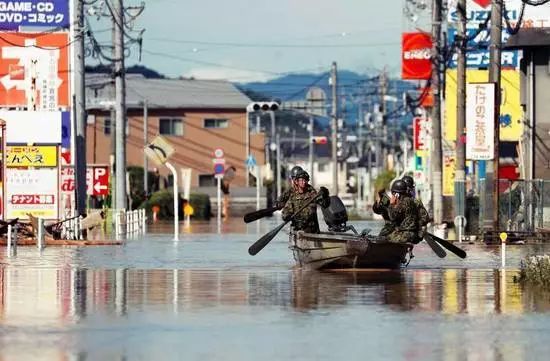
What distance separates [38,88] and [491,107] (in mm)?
15449

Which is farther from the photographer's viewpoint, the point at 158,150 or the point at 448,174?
the point at 448,174

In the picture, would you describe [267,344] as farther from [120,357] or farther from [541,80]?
[541,80]

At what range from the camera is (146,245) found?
3728cm

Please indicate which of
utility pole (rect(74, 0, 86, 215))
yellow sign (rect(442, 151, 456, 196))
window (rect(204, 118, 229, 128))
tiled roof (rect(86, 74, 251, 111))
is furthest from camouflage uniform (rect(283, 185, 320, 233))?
window (rect(204, 118, 229, 128))

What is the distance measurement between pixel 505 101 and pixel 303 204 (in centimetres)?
3566

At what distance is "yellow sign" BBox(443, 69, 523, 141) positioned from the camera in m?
59.9

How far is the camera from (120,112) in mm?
51062

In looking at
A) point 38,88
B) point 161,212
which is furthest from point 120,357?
point 161,212

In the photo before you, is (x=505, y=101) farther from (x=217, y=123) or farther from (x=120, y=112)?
(x=217, y=123)

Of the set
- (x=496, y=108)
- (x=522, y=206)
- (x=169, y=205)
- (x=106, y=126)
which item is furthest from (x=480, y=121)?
(x=106, y=126)

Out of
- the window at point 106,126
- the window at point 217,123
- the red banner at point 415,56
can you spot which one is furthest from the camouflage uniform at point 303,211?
the window at point 217,123

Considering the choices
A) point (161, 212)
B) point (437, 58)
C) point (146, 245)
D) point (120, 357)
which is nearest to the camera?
point (120, 357)

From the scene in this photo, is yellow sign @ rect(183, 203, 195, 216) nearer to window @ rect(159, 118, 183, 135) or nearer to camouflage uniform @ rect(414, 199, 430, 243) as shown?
window @ rect(159, 118, 183, 135)

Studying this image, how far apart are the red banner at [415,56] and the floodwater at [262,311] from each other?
32722 mm
